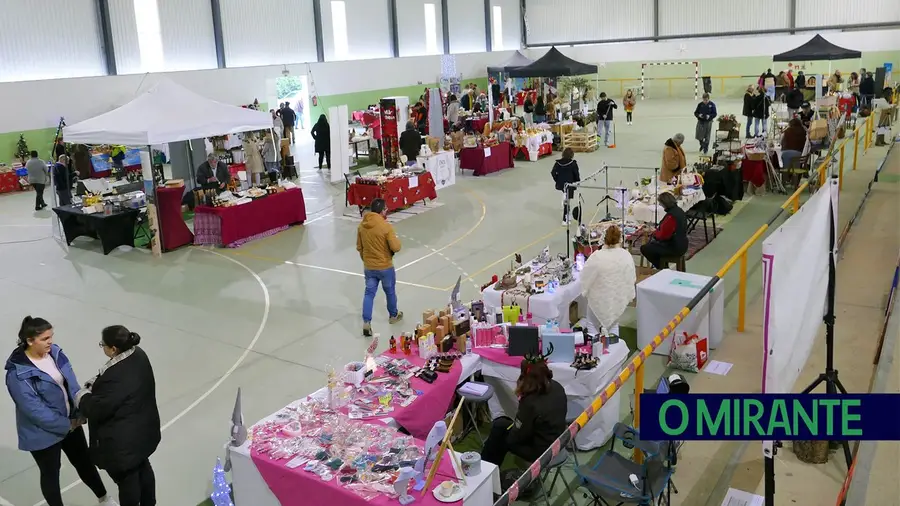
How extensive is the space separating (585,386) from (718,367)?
2.08 metres

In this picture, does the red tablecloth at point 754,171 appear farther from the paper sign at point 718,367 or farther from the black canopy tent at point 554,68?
the paper sign at point 718,367

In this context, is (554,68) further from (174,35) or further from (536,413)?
(536,413)

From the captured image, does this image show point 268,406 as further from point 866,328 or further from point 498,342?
point 866,328

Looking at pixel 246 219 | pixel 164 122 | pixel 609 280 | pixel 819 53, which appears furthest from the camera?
pixel 819 53

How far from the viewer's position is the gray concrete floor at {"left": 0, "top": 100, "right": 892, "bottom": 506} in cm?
669

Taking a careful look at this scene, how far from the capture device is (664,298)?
7289mm

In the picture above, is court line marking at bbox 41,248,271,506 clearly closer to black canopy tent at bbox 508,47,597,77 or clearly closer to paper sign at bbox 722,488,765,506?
paper sign at bbox 722,488,765,506

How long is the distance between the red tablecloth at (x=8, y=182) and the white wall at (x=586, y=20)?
27878mm

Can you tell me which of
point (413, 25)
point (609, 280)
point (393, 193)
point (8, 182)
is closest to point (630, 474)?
point (609, 280)

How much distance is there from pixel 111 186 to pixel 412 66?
19703 millimetres

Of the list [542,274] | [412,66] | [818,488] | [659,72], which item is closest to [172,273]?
[542,274]

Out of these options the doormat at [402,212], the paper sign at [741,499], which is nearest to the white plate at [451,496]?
the paper sign at [741,499]

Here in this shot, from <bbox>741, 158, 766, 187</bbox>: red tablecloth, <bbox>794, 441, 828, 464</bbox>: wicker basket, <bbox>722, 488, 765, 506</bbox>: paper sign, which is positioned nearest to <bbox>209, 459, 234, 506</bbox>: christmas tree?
<bbox>722, 488, 765, 506</bbox>: paper sign

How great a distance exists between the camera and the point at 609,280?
6.90 metres
